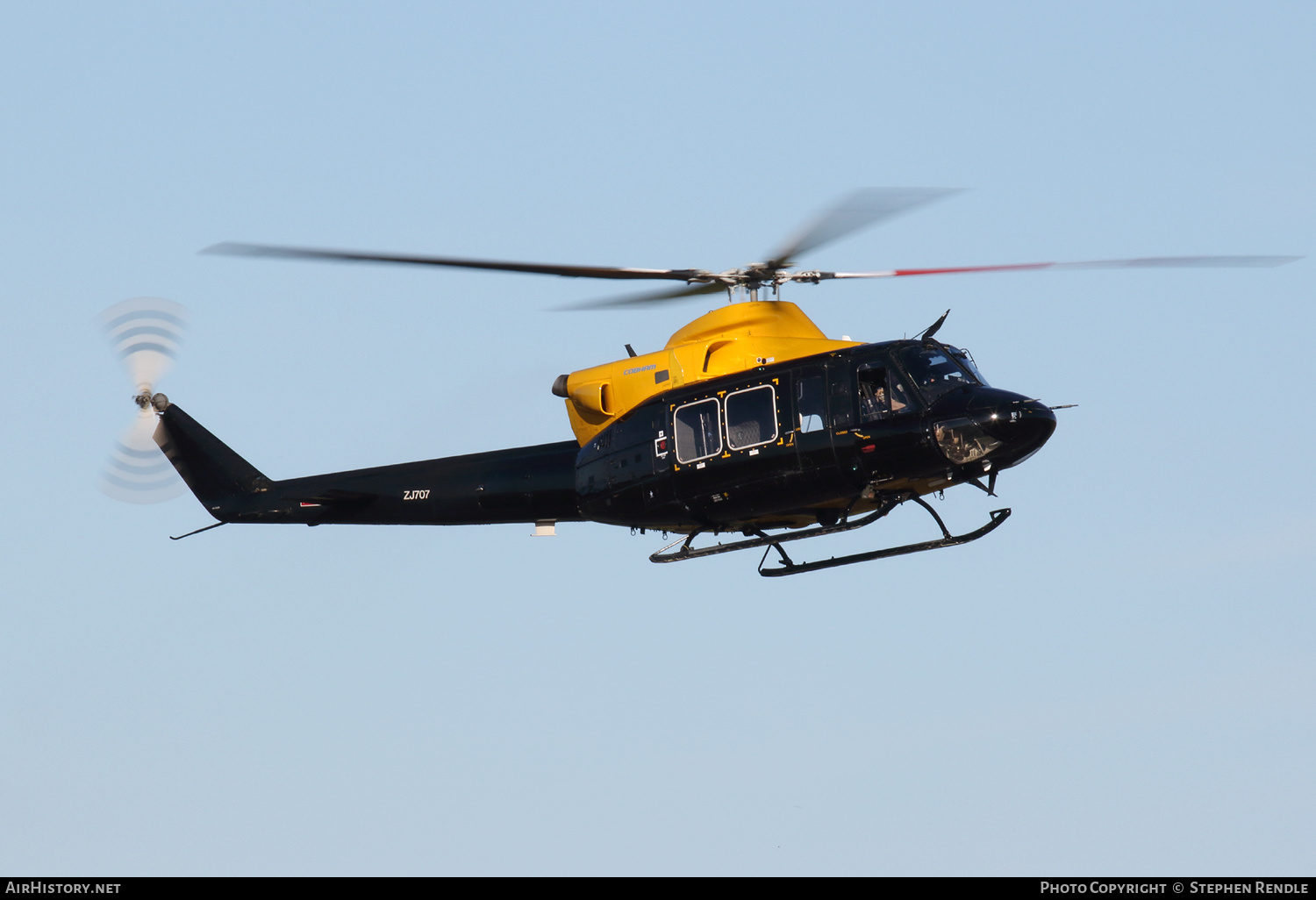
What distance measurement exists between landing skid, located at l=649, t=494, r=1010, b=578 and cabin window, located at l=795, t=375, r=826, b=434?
5.26 ft

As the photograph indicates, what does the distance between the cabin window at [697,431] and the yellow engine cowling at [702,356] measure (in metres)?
0.70

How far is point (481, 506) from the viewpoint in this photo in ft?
92.8

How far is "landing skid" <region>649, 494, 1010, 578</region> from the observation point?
78.7 ft

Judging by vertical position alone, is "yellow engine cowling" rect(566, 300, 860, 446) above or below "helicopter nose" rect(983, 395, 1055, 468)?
above

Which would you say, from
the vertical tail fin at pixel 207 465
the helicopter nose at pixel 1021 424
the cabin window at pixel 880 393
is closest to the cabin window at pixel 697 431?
the cabin window at pixel 880 393

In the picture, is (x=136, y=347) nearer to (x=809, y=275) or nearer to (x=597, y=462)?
(x=597, y=462)

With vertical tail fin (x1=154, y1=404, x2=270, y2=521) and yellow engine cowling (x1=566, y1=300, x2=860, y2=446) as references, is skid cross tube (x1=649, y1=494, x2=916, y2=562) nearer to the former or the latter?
yellow engine cowling (x1=566, y1=300, x2=860, y2=446)

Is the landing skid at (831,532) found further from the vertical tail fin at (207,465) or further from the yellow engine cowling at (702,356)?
the vertical tail fin at (207,465)

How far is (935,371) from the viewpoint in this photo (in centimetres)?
2417

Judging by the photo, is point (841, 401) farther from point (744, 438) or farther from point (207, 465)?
point (207, 465)

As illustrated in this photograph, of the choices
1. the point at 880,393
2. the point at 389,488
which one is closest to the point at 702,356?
the point at 880,393

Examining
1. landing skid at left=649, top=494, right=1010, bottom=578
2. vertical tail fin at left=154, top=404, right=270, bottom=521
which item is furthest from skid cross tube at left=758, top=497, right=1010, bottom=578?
vertical tail fin at left=154, top=404, right=270, bottom=521

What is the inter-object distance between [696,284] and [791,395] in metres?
2.74

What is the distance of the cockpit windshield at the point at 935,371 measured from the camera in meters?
24.0
